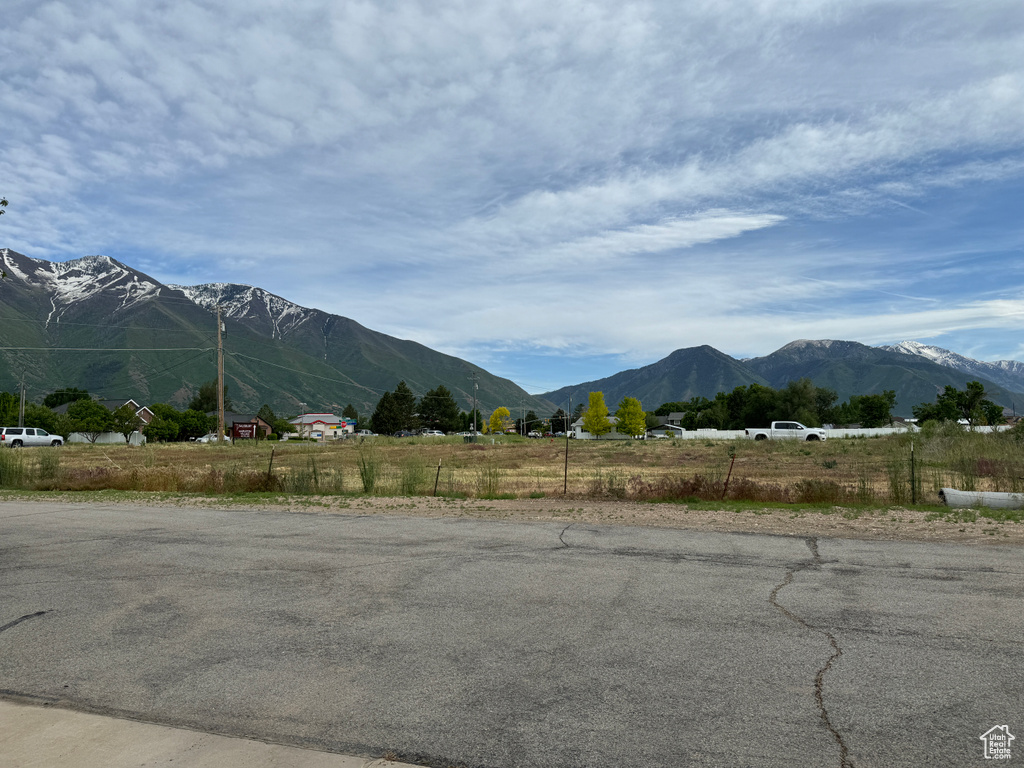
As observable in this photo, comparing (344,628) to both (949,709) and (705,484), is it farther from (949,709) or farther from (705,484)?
(705,484)

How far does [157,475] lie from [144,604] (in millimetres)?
16889

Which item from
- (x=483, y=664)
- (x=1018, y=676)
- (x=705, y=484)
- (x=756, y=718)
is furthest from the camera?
(x=705, y=484)

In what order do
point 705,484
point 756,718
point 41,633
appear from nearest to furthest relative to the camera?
point 756,718 < point 41,633 < point 705,484

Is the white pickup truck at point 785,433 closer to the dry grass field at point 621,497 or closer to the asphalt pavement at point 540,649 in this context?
the dry grass field at point 621,497

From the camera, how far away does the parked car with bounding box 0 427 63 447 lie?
53.4m

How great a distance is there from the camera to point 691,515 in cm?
1487

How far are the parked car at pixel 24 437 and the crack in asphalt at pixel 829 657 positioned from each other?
195 ft

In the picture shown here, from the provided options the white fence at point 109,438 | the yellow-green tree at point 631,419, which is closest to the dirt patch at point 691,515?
the white fence at point 109,438

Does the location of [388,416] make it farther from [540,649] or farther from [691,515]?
[540,649]

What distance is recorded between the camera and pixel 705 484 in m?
18.0

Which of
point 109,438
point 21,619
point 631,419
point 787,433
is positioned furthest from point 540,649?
point 631,419

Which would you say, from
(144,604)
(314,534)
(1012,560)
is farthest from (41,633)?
(1012,560)

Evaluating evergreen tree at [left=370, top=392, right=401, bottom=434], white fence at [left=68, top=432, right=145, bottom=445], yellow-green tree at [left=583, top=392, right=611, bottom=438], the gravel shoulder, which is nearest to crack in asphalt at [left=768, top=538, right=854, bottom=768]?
the gravel shoulder

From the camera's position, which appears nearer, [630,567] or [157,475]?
[630,567]
